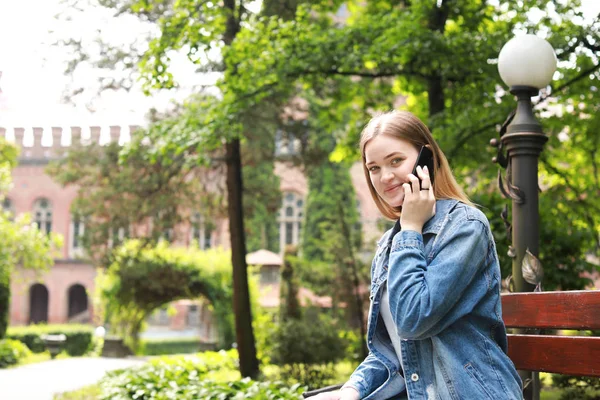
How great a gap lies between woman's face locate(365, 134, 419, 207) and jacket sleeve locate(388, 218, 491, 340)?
22 centimetres

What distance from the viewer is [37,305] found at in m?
42.9

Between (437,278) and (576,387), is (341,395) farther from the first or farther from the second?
(576,387)

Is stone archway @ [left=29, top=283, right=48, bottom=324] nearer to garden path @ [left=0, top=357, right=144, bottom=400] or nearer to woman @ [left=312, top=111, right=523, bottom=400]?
garden path @ [left=0, top=357, right=144, bottom=400]

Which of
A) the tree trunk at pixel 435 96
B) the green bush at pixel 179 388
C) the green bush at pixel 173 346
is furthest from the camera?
the green bush at pixel 173 346

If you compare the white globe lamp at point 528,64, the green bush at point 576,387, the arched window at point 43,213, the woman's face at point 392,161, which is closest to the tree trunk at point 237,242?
the green bush at point 576,387

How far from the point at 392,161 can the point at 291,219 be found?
3608cm

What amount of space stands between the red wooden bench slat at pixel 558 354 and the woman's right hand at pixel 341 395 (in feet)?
2.86

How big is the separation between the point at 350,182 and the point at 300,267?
19.3 meters

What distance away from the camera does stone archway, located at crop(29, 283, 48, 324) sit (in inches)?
1684

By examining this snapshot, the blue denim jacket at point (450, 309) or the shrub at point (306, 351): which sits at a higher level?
the blue denim jacket at point (450, 309)

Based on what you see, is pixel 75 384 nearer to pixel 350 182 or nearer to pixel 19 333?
pixel 19 333

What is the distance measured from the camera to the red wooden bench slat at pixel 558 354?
2.62 metres

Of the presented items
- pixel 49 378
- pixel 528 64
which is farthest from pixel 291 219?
pixel 528 64

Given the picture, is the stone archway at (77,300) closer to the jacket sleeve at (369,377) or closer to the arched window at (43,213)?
the arched window at (43,213)
